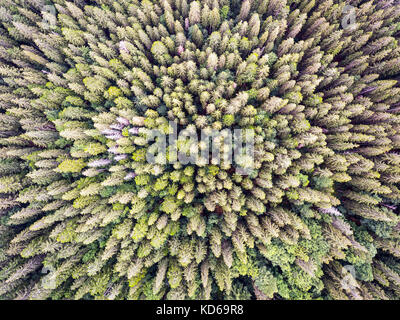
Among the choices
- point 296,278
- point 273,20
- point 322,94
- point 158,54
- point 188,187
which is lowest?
point 296,278

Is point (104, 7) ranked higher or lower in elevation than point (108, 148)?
higher

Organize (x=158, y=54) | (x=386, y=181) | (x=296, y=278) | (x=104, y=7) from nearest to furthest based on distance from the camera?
(x=296, y=278) < (x=386, y=181) < (x=158, y=54) < (x=104, y=7)

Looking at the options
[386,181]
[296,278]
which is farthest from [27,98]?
[386,181]

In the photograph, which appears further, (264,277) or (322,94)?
(322,94)

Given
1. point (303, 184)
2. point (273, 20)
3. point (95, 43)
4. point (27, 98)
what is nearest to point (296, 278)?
point (303, 184)

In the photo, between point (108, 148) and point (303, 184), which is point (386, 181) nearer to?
point (303, 184)

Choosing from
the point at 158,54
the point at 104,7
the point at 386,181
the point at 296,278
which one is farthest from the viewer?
the point at 104,7
